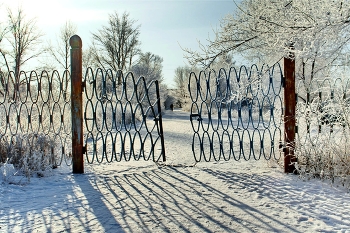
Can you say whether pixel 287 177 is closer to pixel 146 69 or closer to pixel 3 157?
pixel 3 157

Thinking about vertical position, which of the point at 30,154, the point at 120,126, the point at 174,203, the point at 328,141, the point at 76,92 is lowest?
the point at 174,203

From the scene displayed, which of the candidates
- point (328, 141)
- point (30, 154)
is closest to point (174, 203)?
point (328, 141)

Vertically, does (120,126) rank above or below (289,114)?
below

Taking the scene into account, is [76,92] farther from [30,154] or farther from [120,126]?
[120,126]

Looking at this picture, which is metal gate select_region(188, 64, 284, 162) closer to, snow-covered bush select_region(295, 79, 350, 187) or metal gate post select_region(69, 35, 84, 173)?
snow-covered bush select_region(295, 79, 350, 187)

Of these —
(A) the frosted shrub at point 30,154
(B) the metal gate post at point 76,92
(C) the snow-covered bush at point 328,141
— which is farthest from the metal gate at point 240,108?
(A) the frosted shrub at point 30,154

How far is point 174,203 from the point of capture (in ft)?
7.63

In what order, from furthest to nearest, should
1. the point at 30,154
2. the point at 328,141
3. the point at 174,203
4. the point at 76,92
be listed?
the point at 30,154 → the point at 76,92 → the point at 328,141 → the point at 174,203

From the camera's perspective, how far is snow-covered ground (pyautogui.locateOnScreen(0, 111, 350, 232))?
1.91 metres

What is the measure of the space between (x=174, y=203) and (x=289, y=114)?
6.09 feet

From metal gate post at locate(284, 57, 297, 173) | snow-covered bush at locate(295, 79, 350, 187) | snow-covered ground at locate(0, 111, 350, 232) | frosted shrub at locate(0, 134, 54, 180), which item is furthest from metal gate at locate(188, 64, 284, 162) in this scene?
frosted shrub at locate(0, 134, 54, 180)

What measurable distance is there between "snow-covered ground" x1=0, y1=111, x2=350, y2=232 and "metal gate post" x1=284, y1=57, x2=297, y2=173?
0.21 m

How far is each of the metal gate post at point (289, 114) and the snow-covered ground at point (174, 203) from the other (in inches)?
8.1

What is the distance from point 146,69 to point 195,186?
77.2 ft
